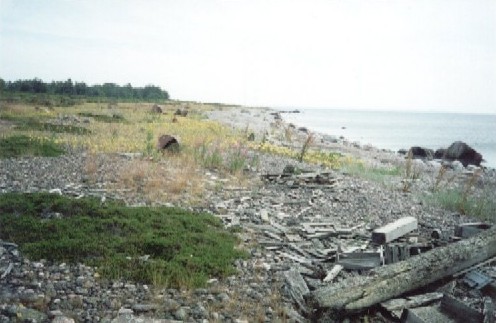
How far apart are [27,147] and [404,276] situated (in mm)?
16708

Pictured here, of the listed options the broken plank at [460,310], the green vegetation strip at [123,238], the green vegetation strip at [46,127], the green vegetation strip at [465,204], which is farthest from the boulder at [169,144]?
the broken plank at [460,310]

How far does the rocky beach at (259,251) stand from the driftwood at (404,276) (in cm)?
17

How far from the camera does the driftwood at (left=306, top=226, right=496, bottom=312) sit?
19.8 ft

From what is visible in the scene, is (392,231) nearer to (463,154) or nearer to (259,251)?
(259,251)

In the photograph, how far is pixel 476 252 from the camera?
769 centimetres

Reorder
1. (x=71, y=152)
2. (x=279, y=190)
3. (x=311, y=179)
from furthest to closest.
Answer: (x=71, y=152) < (x=311, y=179) < (x=279, y=190)

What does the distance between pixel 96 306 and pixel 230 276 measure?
2.32m

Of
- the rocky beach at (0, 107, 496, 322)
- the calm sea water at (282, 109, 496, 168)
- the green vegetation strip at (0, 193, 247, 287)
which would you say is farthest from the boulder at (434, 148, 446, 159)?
the green vegetation strip at (0, 193, 247, 287)

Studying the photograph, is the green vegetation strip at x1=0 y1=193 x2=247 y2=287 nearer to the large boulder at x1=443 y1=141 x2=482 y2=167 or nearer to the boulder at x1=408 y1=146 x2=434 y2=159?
the large boulder at x1=443 y1=141 x2=482 y2=167

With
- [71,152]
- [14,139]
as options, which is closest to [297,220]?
[71,152]

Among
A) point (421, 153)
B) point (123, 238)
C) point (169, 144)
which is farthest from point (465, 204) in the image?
point (421, 153)

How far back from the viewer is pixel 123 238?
8.24 meters

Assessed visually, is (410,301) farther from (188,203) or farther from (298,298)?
(188,203)

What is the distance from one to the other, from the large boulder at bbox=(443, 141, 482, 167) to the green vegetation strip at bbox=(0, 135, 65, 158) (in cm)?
3440
